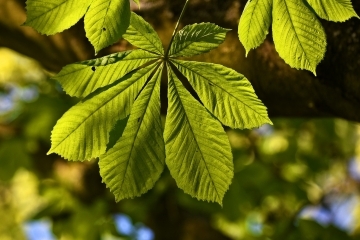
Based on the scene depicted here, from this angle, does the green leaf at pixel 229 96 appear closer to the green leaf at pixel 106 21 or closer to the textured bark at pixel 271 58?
the green leaf at pixel 106 21

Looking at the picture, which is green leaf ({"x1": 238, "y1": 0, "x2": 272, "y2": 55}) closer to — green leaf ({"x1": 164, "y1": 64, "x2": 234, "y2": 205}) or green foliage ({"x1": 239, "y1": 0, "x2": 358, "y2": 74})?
green foliage ({"x1": 239, "y1": 0, "x2": 358, "y2": 74})

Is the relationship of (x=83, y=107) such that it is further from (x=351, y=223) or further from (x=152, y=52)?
(x=351, y=223)

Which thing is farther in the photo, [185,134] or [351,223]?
[351,223]

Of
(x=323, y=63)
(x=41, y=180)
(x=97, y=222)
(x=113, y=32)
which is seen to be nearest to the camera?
(x=113, y=32)

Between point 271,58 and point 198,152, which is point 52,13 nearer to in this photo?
point 198,152

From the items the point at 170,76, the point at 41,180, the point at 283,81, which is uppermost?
the point at 170,76

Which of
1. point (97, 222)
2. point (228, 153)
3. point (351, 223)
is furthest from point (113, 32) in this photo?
point (351, 223)

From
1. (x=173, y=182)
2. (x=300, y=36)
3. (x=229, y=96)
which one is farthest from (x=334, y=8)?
(x=173, y=182)

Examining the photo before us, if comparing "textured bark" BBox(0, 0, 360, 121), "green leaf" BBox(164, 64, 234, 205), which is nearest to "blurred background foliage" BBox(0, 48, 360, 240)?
"textured bark" BBox(0, 0, 360, 121)
